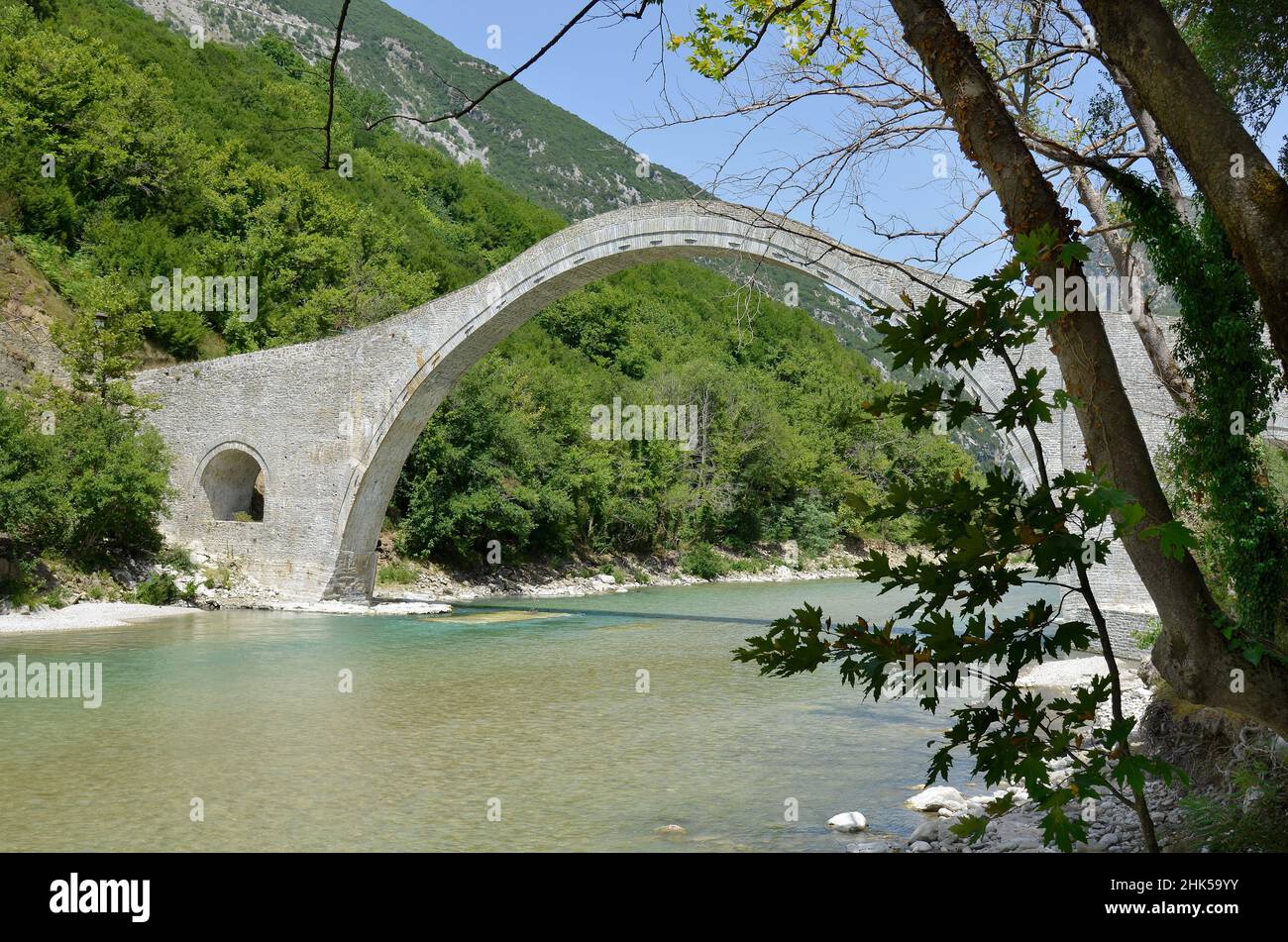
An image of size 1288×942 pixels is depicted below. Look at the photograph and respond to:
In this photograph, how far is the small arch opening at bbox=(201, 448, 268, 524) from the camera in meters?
17.9

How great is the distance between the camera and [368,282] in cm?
2816

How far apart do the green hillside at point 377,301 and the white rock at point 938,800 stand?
10.5m

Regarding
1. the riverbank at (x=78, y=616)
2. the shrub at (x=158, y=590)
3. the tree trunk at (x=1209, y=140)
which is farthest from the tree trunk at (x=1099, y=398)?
the shrub at (x=158, y=590)

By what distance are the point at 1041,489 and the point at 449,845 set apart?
140 inches

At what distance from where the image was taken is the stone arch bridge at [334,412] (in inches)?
611

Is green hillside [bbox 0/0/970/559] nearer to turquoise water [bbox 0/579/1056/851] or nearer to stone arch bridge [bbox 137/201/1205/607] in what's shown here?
stone arch bridge [bbox 137/201/1205/607]

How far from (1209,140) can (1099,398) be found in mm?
658

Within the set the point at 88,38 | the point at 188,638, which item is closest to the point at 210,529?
the point at 188,638

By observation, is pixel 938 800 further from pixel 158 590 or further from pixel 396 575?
pixel 396 575

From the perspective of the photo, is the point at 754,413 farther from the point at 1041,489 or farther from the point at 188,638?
the point at 1041,489

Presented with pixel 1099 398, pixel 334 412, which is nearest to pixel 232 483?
pixel 334 412

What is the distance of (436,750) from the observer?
6.84 metres

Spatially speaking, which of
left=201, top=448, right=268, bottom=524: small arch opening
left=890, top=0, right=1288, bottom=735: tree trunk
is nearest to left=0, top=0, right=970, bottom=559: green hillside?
left=201, top=448, right=268, bottom=524: small arch opening

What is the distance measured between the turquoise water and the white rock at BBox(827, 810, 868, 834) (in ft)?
0.34
